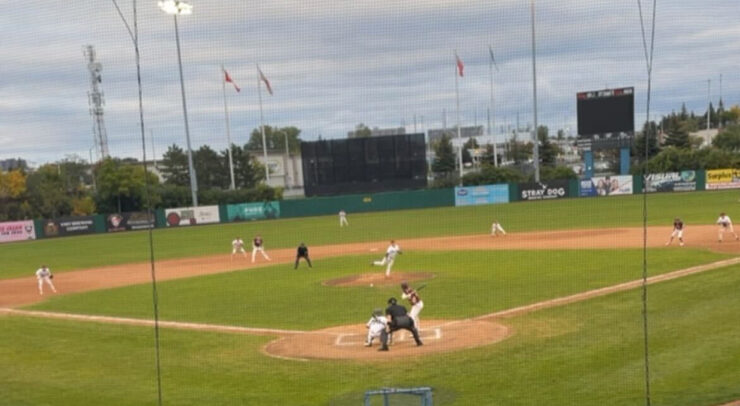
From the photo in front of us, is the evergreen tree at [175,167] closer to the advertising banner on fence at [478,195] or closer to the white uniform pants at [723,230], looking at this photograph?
the advertising banner on fence at [478,195]

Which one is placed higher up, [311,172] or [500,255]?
[311,172]

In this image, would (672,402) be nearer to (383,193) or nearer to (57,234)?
(383,193)

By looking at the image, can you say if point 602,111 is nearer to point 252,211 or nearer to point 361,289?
point 361,289

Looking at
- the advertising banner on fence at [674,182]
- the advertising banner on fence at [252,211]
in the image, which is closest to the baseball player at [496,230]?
the advertising banner on fence at [674,182]

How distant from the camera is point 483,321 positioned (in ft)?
44.4

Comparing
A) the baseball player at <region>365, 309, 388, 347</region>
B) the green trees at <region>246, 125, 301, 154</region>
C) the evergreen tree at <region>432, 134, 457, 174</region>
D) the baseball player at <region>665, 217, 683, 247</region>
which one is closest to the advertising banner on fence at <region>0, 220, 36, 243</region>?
the green trees at <region>246, 125, 301, 154</region>

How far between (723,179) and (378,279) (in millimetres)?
30801

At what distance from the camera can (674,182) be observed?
42156 mm

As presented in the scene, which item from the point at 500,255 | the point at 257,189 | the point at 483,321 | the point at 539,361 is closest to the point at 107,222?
the point at 257,189

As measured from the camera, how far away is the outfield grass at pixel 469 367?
892cm

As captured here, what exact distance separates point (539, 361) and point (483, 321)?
3236 millimetres

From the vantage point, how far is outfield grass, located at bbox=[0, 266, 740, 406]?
8922 millimetres

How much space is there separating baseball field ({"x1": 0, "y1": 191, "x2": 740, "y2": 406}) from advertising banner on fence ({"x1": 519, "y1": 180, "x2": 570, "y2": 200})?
13939 mm

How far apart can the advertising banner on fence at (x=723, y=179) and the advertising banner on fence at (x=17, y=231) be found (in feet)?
145
